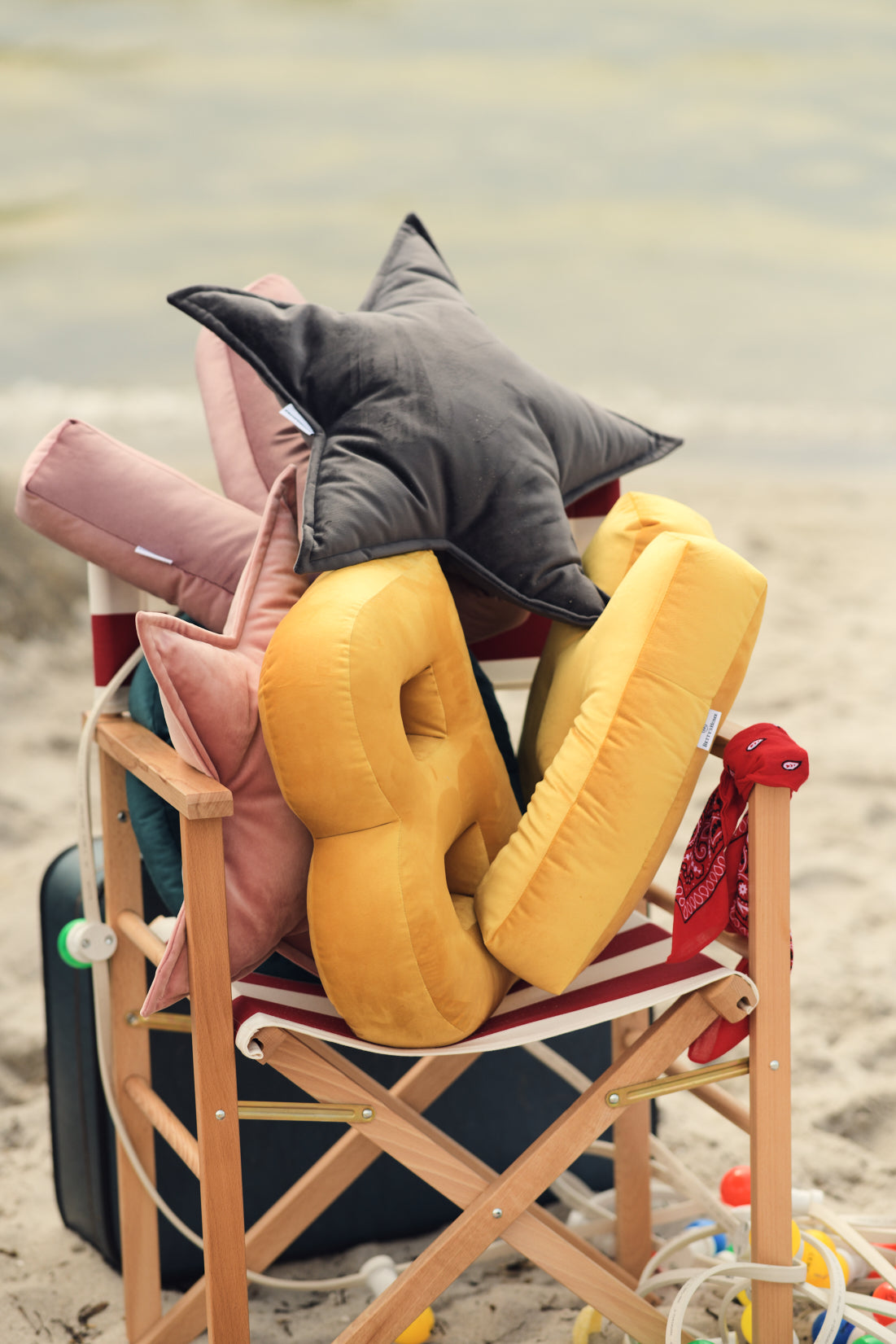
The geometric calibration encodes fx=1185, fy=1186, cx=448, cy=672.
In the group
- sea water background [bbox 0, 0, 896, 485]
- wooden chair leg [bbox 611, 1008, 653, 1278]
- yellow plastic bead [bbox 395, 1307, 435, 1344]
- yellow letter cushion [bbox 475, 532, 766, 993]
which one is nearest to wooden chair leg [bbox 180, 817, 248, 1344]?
yellow letter cushion [bbox 475, 532, 766, 993]

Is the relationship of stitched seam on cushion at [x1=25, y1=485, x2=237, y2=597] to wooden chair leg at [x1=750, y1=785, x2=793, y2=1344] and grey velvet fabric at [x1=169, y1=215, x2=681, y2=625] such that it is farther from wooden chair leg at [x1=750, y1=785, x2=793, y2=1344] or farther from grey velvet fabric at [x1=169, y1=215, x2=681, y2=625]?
wooden chair leg at [x1=750, y1=785, x2=793, y2=1344]

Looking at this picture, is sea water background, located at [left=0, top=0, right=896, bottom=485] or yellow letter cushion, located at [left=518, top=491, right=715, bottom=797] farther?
sea water background, located at [left=0, top=0, right=896, bottom=485]

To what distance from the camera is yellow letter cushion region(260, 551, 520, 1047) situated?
3.05ft

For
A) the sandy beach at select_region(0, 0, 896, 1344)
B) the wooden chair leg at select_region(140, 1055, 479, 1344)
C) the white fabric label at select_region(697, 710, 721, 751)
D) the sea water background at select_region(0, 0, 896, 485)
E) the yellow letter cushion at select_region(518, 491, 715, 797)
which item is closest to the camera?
the white fabric label at select_region(697, 710, 721, 751)

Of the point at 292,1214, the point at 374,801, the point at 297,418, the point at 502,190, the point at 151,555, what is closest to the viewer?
the point at 374,801

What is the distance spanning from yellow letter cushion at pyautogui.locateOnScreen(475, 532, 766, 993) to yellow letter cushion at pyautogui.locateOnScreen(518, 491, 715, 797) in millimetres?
102

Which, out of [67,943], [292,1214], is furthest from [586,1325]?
[67,943]

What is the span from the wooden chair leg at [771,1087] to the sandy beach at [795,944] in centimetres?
30

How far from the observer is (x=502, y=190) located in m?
6.48

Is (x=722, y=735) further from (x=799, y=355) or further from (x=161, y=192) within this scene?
(x=799, y=355)

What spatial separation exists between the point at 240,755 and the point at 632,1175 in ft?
2.49

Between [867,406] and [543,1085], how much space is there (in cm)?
614

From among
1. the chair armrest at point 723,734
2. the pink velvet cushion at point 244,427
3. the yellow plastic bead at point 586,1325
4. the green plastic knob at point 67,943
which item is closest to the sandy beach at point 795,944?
the yellow plastic bead at point 586,1325

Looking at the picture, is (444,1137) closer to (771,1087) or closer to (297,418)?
(771,1087)
